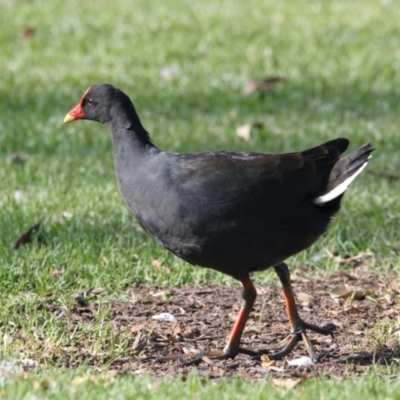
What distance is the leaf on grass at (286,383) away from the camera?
158 inches

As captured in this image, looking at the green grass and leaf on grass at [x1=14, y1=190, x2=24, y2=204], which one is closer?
the green grass

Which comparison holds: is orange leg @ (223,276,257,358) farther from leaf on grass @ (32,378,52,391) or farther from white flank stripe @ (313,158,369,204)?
leaf on grass @ (32,378,52,391)

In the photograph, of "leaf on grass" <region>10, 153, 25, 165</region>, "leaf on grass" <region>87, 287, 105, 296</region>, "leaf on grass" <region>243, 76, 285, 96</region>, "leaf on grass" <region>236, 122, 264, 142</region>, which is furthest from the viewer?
"leaf on grass" <region>243, 76, 285, 96</region>

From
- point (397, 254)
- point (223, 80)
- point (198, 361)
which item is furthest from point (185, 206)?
point (223, 80)

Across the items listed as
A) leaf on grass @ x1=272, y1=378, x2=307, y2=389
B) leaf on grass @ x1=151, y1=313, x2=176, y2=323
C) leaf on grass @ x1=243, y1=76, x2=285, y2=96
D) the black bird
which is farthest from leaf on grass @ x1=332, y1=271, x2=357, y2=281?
leaf on grass @ x1=243, y1=76, x2=285, y2=96

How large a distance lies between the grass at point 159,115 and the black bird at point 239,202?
76cm

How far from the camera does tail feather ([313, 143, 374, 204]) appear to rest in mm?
4605

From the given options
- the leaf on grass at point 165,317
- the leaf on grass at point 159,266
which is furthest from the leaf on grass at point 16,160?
the leaf on grass at point 165,317

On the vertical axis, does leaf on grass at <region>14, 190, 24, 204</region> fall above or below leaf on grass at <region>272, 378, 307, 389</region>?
above

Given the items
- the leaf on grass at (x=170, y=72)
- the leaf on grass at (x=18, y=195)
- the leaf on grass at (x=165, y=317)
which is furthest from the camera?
the leaf on grass at (x=170, y=72)

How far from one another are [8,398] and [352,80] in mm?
7147

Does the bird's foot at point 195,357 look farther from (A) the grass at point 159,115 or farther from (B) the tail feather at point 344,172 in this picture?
(B) the tail feather at point 344,172

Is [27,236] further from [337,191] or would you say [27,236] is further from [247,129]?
[247,129]

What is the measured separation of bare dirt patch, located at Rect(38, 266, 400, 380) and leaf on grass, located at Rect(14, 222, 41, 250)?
866 millimetres
